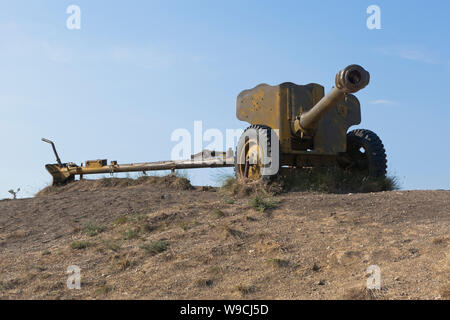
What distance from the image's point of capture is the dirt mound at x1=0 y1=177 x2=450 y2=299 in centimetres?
530

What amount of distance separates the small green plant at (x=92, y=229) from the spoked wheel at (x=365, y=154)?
508 cm

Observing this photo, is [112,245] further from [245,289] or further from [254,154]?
[254,154]

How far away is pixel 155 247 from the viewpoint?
677 cm

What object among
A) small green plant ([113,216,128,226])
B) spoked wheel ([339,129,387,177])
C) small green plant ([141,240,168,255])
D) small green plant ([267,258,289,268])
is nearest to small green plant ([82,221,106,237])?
small green plant ([113,216,128,226])

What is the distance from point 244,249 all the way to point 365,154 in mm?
5425

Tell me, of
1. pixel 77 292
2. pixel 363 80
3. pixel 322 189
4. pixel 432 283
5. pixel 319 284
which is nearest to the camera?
pixel 432 283

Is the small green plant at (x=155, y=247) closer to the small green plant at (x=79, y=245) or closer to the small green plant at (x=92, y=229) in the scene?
the small green plant at (x=79, y=245)

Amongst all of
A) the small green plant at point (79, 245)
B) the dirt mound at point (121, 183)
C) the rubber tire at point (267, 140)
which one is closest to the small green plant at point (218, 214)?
the rubber tire at point (267, 140)

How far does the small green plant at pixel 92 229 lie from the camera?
838 centimetres

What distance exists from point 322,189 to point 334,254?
3.74 meters

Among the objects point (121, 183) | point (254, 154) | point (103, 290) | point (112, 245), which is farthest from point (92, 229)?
point (121, 183)
